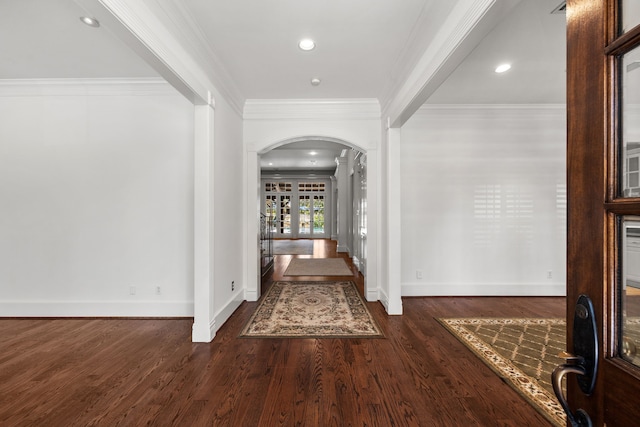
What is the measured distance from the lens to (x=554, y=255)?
409 cm

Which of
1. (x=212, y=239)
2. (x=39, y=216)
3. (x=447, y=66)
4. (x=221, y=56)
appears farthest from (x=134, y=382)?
(x=447, y=66)

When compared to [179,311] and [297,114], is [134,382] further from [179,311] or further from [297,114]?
[297,114]

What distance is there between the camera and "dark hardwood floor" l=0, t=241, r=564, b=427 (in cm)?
176

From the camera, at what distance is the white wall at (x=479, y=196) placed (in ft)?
13.5

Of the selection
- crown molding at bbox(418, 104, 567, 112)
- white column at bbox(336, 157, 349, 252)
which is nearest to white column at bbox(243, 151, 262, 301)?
crown molding at bbox(418, 104, 567, 112)

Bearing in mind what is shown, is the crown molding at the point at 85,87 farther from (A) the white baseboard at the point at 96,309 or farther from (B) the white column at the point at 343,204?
(B) the white column at the point at 343,204

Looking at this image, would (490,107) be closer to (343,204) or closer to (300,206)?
(343,204)

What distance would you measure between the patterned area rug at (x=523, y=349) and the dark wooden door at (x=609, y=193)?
64.1 inches

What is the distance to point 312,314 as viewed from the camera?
341cm

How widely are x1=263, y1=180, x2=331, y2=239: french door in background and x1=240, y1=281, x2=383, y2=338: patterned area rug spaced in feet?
26.6

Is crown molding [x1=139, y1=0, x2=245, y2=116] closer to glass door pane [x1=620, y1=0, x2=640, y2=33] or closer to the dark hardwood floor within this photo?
glass door pane [x1=620, y1=0, x2=640, y2=33]

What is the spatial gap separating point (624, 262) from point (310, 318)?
3023 millimetres

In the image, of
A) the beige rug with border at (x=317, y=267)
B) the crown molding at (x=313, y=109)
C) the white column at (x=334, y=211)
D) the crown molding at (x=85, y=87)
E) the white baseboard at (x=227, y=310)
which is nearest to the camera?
the white baseboard at (x=227, y=310)

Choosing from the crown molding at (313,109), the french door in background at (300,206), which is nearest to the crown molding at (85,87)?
the crown molding at (313,109)
